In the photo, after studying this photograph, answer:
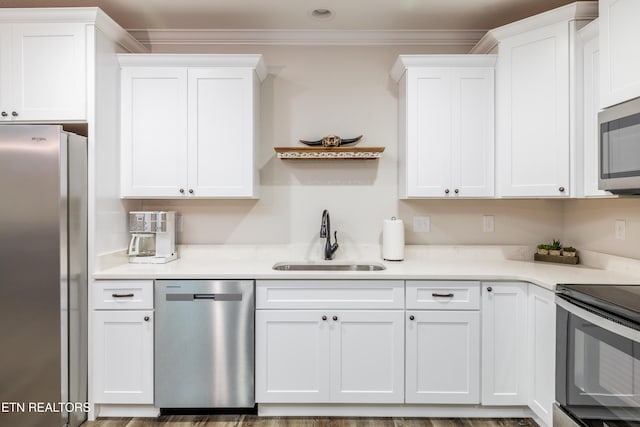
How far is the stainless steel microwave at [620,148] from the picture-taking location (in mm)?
1626

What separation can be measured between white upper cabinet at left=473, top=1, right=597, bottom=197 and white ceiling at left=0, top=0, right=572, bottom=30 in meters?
0.27

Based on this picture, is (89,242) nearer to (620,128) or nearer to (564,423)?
(564,423)

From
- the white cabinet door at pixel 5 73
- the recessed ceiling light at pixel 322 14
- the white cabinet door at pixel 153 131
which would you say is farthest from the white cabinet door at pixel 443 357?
the white cabinet door at pixel 5 73

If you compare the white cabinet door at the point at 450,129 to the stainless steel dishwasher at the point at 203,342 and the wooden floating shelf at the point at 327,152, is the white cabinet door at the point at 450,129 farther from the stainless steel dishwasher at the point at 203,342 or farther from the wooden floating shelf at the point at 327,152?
the stainless steel dishwasher at the point at 203,342

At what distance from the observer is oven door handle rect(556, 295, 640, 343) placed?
1.29 meters

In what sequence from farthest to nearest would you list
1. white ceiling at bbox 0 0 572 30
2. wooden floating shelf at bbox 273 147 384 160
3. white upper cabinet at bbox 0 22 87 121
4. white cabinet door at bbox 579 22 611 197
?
wooden floating shelf at bbox 273 147 384 160, white ceiling at bbox 0 0 572 30, white upper cabinet at bbox 0 22 87 121, white cabinet door at bbox 579 22 611 197

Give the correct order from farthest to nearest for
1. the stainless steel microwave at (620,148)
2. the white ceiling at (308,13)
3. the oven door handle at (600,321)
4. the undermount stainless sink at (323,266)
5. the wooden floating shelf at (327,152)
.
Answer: the undermount stainless sink at (323,266)
the wooden floating shelf at (327,152)
the white ceiling at (308,13)
the stainless steel microwave at (620,148)
the oven door handle at (600,321)

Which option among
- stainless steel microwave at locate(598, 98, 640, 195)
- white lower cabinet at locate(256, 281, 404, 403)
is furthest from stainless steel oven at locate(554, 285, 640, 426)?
white lower cabinet at locate(256, 281, 404, 403)

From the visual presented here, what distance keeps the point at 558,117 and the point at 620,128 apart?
589 millimetres

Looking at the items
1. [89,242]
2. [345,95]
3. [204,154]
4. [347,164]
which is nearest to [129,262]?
[89,242]

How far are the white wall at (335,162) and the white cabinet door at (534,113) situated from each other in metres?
0.50

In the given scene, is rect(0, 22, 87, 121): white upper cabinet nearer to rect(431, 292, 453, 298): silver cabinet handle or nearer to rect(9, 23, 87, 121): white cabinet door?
rect(9, 23, 87, 121): white cabinet door

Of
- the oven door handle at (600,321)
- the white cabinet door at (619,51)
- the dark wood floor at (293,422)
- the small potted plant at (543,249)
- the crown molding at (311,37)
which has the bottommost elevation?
the dark wood floor at (293,422)

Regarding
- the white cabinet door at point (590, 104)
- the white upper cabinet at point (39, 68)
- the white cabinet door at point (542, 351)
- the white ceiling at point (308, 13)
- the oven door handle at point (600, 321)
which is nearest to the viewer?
the oven door handle at point (600, 321)
